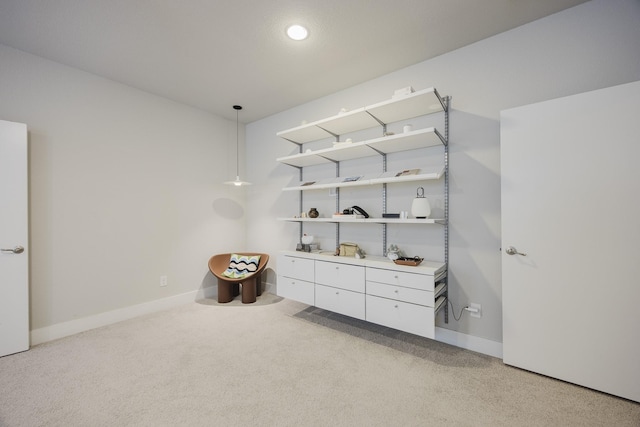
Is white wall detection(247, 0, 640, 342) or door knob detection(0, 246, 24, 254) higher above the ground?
white wall detection(247, 0, 640, 342)

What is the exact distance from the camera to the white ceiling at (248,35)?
1968mm

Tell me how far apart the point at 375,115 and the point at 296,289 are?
6.99 ft

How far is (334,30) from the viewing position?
7.25 feet

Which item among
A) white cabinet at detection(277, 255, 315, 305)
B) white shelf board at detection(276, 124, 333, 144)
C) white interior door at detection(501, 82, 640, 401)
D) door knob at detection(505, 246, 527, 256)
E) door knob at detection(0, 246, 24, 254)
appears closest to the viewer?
white interior door at detection(501, 82, 640, 401)

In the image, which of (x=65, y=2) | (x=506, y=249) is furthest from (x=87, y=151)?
(x=506, y=249)

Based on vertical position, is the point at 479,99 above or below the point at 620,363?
above

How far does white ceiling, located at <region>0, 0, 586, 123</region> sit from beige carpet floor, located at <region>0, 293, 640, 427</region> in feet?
9.20

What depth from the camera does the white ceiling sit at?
1.97 m

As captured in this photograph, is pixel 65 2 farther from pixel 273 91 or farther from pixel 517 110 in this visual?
pixel 517 110

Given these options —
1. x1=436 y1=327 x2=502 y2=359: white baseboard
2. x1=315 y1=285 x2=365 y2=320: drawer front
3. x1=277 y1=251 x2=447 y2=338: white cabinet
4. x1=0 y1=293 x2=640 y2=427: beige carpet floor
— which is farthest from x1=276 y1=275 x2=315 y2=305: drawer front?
x1=436 y1=327 x2=502 y2=359: white baseboard

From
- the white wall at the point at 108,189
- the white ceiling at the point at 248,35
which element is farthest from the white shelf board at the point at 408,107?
the white wall at the point at 108,189

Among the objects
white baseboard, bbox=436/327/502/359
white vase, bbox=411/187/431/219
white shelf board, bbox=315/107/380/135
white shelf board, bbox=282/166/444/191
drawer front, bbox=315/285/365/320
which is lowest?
white baseboard, bbox=436/327/502/359

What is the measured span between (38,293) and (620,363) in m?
4.82

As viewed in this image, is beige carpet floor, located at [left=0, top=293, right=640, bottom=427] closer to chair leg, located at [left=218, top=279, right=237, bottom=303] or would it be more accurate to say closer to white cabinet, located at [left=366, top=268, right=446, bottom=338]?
white cabinet, located at [left=366, top=268, right=446, bottom=338]
